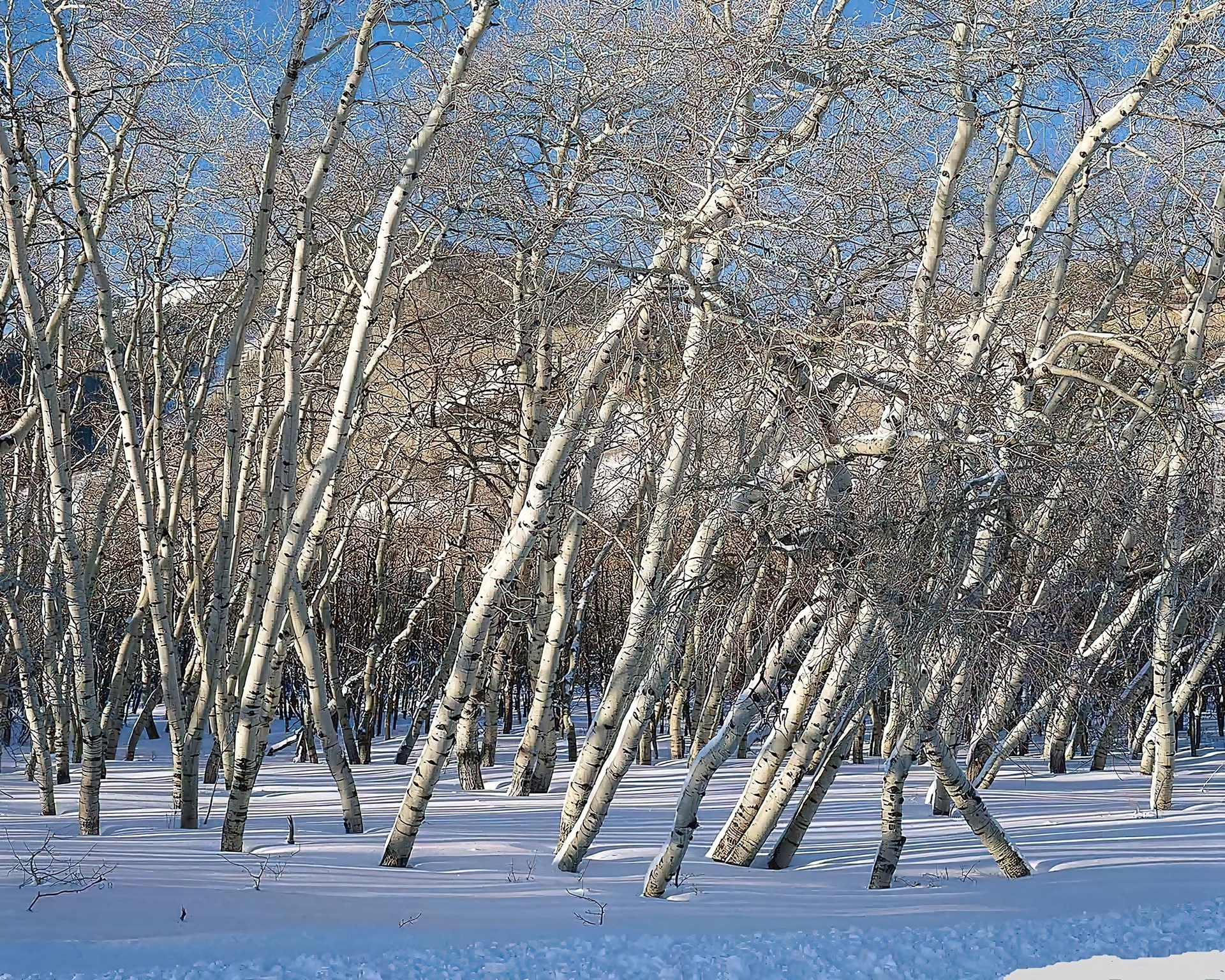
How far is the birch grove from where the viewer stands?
20.5ft

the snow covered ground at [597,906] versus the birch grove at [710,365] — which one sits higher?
the birch grove at [710,365]

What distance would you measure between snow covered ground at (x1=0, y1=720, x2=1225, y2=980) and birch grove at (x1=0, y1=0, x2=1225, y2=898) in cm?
41

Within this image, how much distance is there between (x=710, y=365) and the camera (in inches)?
245

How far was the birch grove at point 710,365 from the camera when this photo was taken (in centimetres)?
623

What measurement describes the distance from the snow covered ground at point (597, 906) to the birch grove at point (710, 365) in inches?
16.3

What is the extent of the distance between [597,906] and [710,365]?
10.4 feet

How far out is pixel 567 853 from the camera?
298 inches

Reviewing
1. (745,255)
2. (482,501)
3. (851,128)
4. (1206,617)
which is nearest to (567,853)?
(745,255)

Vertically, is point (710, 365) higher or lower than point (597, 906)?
higher

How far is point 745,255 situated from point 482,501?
40.5ft

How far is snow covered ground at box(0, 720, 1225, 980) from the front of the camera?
5.63 meters

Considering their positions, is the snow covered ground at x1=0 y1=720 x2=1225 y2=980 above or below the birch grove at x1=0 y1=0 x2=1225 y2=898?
below

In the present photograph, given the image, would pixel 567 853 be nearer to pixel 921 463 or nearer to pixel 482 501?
pixel 921 463

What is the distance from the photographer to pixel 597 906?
6.65 metres
